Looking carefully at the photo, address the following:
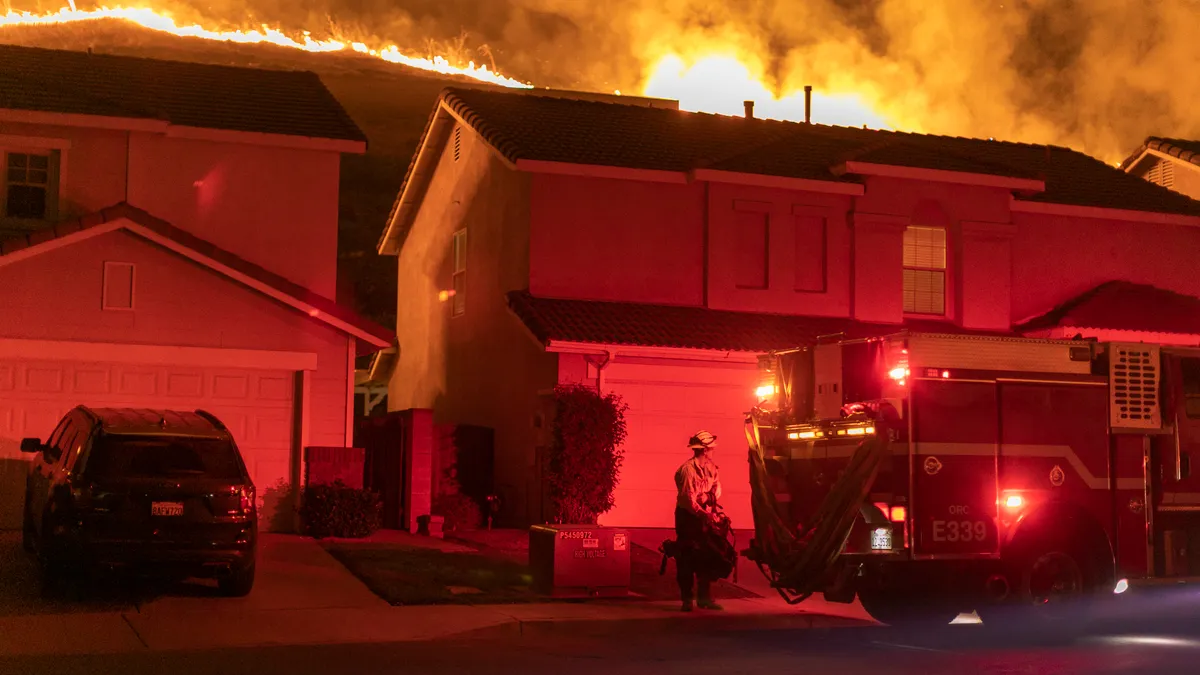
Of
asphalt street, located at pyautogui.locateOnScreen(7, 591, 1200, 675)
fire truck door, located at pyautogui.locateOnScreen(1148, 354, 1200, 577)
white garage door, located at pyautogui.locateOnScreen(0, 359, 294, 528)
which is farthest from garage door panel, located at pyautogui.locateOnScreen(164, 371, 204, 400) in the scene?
fire truck door, located at pyautogui.locateOnScreen(1148, 354, 1200, 577)

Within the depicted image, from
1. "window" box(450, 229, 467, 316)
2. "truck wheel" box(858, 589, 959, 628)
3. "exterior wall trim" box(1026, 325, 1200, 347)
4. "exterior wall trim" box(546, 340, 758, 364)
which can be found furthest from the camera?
"window" box(450, 229, 467, 316)

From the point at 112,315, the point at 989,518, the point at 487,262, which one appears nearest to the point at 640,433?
the point at 487,262

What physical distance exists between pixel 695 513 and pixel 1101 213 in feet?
51.8

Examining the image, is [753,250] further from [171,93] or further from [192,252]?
[171,93]

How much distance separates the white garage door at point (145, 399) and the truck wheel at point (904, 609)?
9540 mm

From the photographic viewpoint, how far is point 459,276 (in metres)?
27.0

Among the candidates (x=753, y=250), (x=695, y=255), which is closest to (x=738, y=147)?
(x=753, y=250)

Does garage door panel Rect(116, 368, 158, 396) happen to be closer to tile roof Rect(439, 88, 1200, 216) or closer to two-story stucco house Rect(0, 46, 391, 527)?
two-story stucco house Rect(0, 46, 391, 527)

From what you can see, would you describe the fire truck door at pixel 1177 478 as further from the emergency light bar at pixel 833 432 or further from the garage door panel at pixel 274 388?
the garage door panel at pixel 274 388

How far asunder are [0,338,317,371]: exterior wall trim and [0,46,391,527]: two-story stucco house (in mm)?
21

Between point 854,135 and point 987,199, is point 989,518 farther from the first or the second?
point 854,135

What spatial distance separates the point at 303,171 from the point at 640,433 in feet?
21.1

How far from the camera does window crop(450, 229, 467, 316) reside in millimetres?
26609

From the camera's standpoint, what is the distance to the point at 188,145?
22.0 m
